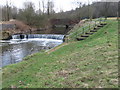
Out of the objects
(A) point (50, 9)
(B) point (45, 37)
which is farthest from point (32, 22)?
(A) point (50, 9)

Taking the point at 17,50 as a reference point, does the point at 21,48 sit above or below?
above

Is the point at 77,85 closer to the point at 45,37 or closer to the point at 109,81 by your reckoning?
the point at 109,81

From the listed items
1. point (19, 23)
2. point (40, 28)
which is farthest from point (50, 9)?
point (19, 23)

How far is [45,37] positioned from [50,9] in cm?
3583

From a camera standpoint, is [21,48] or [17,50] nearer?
[17,50]

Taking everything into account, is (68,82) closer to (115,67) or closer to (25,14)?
(115,67)

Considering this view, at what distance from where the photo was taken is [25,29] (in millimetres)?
37000

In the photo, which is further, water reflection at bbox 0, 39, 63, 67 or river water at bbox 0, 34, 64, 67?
river water at bbox 0, 34, 64, 67

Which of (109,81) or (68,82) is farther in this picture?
(68,82)

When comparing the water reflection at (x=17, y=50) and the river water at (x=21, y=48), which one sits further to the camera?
the river water at (x=21, y=48)

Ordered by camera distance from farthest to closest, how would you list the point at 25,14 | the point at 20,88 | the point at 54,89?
the point at 25,14 < the point at 20,88 < the point at 54,89

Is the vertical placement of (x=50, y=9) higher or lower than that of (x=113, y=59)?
higher

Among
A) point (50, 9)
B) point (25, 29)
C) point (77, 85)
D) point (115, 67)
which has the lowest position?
point (77, 85)

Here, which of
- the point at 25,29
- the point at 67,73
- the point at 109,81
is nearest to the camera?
the point at 109,81
